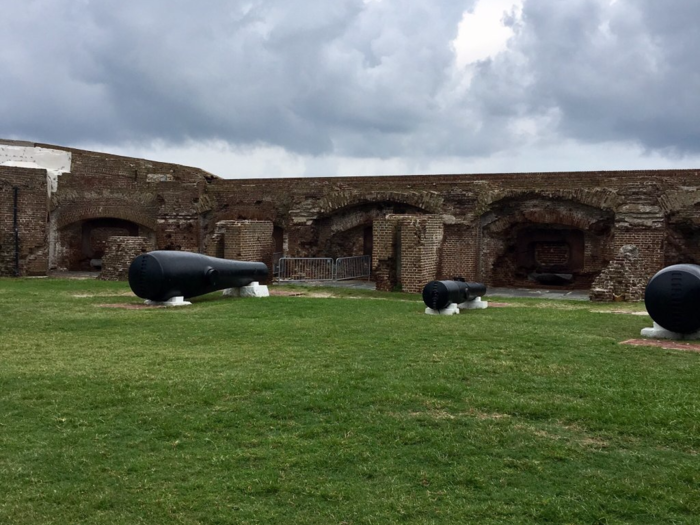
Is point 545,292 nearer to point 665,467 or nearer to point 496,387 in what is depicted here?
point 496,387

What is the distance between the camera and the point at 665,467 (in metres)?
4.24

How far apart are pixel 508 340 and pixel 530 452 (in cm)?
397

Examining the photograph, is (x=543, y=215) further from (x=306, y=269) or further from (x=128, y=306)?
(x=128, y=306)

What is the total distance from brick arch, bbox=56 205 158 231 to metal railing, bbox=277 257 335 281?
4.62 metres

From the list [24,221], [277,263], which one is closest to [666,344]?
[277,263]

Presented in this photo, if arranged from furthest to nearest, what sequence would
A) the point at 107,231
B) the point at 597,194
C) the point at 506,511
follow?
the point at 107,231 < the point at 597,194 < the point at 506,511

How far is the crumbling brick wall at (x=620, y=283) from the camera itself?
47.0ft

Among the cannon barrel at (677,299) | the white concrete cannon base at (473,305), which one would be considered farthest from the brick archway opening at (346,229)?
the cannon barrel at (677,299)

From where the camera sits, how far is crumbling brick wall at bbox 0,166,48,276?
755 inches

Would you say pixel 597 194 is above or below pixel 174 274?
above

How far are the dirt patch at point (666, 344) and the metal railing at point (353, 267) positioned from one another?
1142cm

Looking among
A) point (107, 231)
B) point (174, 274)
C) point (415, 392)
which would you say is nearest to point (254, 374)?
point (415, 392)

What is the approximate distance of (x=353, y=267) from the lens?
66.1ft

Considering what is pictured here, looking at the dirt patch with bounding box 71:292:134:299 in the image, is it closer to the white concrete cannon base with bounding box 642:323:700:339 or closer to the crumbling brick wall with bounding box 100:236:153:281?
the crumbling brick wall with bounding box 100:236:153:281
